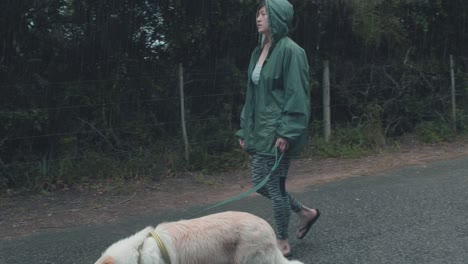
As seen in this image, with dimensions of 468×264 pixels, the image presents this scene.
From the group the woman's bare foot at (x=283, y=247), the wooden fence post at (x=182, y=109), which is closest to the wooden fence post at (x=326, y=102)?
the wooden fence post at (x=182, y=109)

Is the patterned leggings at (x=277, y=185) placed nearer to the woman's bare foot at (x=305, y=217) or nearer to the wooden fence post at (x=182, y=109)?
the woman's bare foot at (x=305, y=217)

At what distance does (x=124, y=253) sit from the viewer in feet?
10.3

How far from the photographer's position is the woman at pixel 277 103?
4355mm

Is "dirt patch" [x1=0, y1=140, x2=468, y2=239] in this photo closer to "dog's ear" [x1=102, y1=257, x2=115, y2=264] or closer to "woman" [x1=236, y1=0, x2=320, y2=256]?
"woman" [x1=236, y1=0, x2=320, y2=256]

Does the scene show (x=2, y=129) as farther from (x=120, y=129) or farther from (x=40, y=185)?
(x=120, y=129)

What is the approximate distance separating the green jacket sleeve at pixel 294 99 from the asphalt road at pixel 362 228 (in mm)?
1176

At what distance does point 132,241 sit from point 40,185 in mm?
4626

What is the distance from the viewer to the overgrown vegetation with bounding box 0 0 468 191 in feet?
26.0

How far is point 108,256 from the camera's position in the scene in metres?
3.08

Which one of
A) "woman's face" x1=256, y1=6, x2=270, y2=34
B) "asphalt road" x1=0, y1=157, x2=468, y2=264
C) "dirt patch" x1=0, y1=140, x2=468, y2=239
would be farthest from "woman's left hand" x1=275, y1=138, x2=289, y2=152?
"dirt patch" x1=0, y1=140, x2=468, y2=239

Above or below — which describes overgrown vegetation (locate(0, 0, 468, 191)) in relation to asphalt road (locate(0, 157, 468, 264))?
above

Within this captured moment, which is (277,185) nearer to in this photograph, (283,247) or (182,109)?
(283,247)

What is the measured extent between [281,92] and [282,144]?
44 centimetres

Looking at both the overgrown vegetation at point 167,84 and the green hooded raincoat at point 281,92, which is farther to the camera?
the overgrown vegetation at point 167,84
